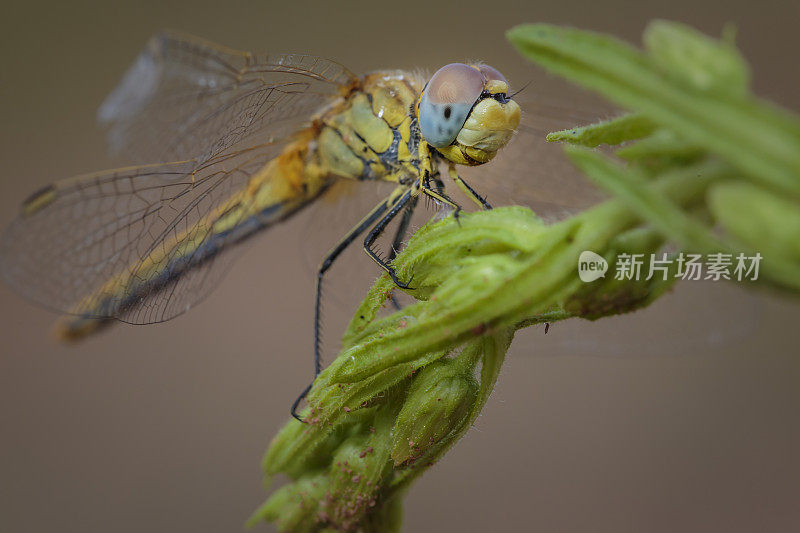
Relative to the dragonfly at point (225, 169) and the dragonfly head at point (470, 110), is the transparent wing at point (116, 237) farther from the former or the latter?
the dragonfly head at point (470, 110)

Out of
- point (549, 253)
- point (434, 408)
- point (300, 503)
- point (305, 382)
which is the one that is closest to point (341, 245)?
point (300, 503)

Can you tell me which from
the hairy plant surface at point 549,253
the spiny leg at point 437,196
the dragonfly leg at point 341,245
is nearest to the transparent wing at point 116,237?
the dragonfly leg at point 341,245

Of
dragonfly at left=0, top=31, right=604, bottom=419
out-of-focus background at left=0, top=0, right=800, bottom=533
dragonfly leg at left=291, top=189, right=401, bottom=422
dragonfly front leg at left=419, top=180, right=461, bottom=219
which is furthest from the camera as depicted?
out-of-focus background at left=0, top=0, right=800, bottom=533

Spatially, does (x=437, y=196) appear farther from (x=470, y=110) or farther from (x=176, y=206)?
(x=176, y=206)

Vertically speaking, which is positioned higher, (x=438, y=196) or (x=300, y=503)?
(x=438, y=196)

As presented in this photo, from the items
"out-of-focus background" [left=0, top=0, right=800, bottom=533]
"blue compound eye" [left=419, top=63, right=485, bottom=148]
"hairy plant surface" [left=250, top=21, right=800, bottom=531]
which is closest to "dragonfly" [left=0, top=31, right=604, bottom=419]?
"blue compound eye" [left=419, top=63, right=485, bottom=148]

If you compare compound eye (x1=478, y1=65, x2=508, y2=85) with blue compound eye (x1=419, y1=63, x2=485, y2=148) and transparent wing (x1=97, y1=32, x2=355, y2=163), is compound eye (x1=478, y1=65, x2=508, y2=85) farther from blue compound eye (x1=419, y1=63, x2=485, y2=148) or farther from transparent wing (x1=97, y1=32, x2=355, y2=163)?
transparent wing (x1=97, y1=32, x2=355, y2=163)
